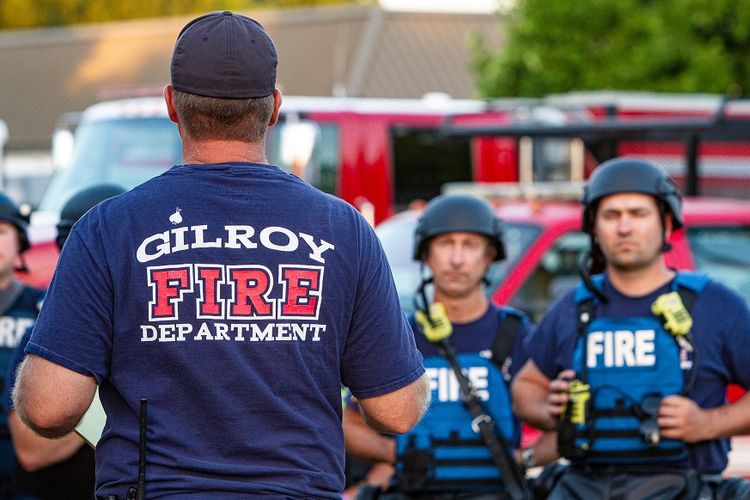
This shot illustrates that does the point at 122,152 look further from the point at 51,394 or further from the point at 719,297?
the point at 51,394

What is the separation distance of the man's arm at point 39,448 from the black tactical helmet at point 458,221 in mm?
1631

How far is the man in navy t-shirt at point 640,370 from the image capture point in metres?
5.05

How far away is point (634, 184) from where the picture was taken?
5.39 metres

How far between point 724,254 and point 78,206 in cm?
365

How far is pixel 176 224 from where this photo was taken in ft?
10.6

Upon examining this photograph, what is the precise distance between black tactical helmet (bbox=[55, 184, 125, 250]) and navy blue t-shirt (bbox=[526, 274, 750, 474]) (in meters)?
1.95


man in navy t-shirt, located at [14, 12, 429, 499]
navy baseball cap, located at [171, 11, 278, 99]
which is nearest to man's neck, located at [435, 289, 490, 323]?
man in navy t-shirt, located at [14, 12, 429, 499]

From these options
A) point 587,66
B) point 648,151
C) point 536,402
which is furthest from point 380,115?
point 536,402

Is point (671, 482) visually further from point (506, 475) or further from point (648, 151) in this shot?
point (648, 151)

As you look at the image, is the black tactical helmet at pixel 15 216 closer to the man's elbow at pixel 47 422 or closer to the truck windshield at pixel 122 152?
the man's elbow at pixel 47 422

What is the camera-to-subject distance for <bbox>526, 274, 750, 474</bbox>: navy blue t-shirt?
5.08 meters

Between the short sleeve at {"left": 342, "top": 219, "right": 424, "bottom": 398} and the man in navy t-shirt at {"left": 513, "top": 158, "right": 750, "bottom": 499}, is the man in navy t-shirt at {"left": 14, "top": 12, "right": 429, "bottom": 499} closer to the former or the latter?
the short sleeve at {"left": 342, "top": 219, "right": 424, "bottom": 398}

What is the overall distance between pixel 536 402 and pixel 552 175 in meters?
9.85

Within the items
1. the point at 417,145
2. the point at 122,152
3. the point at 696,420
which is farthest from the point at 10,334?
the point at 417,145
